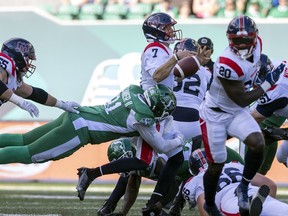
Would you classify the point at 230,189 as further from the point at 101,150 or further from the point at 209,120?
the point at 101,150

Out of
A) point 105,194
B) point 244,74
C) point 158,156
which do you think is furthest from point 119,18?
point 244,74

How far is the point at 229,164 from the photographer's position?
20.5ft

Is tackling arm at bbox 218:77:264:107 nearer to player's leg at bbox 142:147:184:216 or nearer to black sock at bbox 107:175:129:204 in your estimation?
player's leg at bbox 142:147:184:216

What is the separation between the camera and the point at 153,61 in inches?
259

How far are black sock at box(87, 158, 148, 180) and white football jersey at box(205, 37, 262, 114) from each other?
2.33 feet

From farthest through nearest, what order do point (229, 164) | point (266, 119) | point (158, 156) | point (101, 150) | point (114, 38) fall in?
point (114, 38) < point (101, 150) < point (266, 119) < point (158, 156) < point (229, 164)

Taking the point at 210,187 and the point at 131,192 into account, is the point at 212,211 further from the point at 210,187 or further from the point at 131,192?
the point at 131,192

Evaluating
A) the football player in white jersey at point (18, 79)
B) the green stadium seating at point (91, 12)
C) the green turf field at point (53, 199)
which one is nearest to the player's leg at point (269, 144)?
the green turf field at point (53, 199)

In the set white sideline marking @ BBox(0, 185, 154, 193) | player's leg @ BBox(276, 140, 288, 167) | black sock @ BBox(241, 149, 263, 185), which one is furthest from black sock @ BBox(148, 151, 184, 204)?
white sideline marking @ BBox(0, 185, 154, 193)

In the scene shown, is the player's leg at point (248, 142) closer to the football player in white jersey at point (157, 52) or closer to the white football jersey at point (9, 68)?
the football player in white jersey at point (157, 52)

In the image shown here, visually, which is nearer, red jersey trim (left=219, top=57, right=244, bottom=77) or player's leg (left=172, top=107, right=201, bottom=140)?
red jersey trim (left=219, top=57, right=244, bottom=77)

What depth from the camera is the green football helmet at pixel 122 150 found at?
21.8ft

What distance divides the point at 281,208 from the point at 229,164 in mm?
1247

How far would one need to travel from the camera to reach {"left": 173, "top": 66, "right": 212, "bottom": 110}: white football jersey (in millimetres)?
7352
